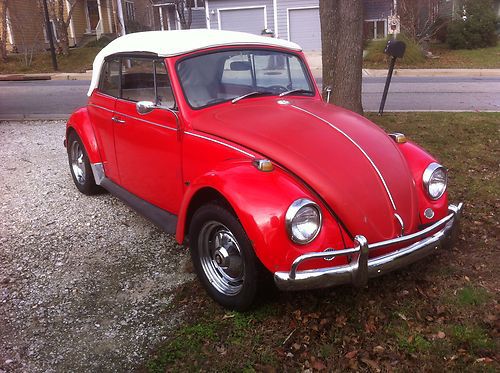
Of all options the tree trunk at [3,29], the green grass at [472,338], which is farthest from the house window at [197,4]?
the green grass at [472,338]

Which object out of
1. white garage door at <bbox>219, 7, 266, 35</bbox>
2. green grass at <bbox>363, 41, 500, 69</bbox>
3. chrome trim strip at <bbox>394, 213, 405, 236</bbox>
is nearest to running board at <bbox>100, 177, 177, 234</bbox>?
chrome trim strip at <bbox>394, 213, 405, 236</bbox>

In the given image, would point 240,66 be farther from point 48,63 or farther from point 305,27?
point 305,27

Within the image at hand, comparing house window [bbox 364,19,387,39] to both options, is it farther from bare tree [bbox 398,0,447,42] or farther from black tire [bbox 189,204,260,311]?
black tire [bbox 189,204,260,311]

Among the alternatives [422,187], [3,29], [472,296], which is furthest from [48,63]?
[472,296]

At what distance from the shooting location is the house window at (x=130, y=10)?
1425 inches

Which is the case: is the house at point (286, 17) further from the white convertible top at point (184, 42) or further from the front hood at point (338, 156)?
the front hood at point (338, 156)

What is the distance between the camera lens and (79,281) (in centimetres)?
395

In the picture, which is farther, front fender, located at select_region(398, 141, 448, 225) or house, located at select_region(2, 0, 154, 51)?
house, located at select_region(2, 0, 154, 51)

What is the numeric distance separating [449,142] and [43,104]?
33.4 feet

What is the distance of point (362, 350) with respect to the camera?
116 inches

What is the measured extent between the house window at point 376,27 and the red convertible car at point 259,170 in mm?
25167

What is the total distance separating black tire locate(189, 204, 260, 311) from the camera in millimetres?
3109

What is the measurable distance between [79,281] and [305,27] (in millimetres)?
26257

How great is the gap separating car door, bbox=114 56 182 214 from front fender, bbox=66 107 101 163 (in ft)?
1.79
